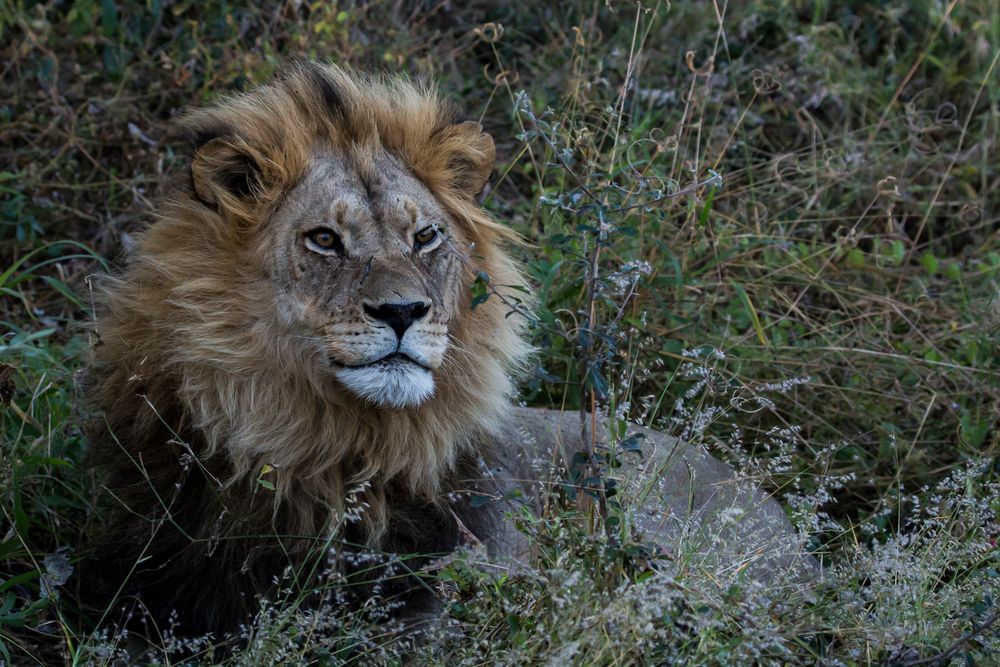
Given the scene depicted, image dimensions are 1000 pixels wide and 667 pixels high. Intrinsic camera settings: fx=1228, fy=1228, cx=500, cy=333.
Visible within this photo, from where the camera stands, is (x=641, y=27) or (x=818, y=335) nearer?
(x=818, y=335)

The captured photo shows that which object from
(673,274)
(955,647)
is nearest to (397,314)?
(955,647)

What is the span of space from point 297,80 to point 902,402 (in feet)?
9.16

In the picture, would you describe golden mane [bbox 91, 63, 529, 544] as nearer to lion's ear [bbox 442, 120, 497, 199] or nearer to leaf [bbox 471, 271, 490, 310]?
lion's ear [bbox 442, 120, 497, 199]

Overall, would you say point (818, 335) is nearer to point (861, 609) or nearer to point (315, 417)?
point (861, 609)

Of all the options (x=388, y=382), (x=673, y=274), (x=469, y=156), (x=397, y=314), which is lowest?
(x=673, y=274)

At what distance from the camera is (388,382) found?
10.6ft

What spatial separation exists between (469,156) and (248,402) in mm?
1055

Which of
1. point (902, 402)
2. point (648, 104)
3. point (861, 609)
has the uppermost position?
point (648, 104)

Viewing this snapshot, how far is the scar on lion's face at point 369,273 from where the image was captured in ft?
10.6

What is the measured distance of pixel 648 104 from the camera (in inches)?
246

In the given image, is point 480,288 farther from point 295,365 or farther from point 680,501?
point 680,501

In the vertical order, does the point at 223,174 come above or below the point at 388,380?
above

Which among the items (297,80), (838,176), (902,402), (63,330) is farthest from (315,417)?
(838,176)

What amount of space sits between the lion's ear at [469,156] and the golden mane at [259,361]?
→ 2 cm
